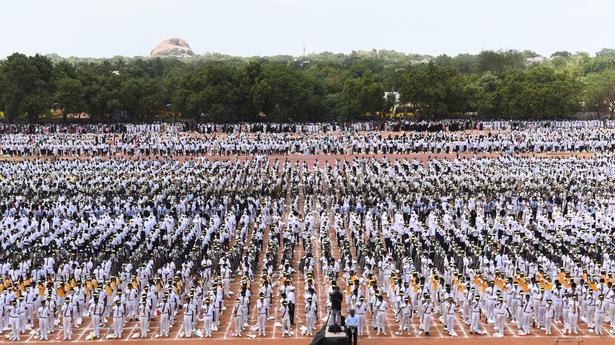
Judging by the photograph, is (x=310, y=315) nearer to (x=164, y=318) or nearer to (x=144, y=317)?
(x=164, y=318)

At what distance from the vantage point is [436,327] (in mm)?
14453

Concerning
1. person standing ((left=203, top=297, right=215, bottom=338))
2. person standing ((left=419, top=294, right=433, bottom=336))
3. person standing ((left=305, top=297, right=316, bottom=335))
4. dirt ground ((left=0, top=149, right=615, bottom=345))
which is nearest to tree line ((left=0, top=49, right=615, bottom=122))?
dirt ground ((left=0, top=149, right=615, bottom=345))

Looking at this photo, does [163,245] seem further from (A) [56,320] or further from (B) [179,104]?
(B) [179,104]

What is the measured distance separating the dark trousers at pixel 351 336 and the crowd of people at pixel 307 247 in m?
0.39

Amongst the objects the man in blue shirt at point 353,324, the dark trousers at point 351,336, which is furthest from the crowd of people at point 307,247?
the dark trousers at point 351,336

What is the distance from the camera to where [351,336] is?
11.3m

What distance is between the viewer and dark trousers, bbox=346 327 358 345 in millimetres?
10602

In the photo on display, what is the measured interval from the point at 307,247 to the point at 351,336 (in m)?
7.74

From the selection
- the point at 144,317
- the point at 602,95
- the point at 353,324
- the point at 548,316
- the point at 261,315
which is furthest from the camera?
the point at 602,95

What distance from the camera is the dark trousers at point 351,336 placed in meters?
10.6

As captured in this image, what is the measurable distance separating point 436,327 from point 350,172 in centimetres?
1649

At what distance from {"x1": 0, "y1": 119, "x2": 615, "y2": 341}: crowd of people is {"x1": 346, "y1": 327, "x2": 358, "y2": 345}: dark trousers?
1.27 feet

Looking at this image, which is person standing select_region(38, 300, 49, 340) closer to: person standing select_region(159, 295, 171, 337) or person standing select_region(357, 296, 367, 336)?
person standing select_region(159, 295, 171, 337)

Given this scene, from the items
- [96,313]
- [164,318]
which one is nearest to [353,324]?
[164,318]
